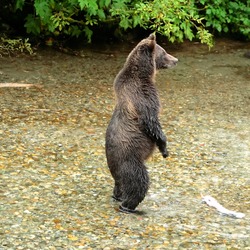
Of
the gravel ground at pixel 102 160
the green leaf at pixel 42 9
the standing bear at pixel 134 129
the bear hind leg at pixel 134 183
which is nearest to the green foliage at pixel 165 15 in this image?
the gravel ground at pixel 102 160

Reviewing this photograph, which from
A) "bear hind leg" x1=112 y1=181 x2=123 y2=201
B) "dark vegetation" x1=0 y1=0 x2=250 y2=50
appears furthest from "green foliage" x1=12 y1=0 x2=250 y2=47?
"bear hind leg" x1=112 y1=181 x2=123 y2=201

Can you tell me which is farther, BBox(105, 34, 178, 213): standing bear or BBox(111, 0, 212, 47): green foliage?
BBox(111, 0, 212, 47): green foliage

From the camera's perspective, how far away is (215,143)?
7344 mm

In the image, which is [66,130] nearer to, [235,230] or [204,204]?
[204,204]

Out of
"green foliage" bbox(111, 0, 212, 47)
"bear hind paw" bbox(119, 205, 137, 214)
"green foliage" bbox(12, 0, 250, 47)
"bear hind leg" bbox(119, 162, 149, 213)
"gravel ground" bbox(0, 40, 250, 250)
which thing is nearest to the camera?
"gravel ground" bbox(0, 40, 250, 250)

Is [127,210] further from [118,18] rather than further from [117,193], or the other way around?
[118,18]

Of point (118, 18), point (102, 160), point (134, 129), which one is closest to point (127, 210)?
point (134, 129)

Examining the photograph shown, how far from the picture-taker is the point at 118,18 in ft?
37.3

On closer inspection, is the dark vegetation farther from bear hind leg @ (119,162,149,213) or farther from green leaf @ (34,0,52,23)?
bear hind leg @ (119,162,149,213)

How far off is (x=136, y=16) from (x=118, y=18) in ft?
2.86

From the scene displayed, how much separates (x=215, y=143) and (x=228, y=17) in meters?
5.85

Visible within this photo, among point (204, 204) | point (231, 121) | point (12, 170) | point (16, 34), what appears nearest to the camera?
point (204, 204)

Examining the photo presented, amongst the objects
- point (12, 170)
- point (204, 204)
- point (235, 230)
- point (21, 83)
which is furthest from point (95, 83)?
point (235, 230)

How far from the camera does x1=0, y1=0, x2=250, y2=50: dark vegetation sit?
381 inches
